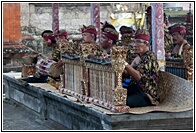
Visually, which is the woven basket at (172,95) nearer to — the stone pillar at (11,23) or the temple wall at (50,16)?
the stone pillar at (11,23)

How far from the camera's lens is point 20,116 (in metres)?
8.45

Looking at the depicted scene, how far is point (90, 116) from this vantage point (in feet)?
19.5

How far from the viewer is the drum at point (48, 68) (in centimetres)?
833

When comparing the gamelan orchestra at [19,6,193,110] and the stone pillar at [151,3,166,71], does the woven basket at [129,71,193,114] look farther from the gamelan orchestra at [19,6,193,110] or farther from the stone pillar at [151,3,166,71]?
the stone pillar at [151,3,166,71]

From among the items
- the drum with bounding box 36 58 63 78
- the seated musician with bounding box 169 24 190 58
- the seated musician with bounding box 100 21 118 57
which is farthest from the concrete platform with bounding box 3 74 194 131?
the seated musician with bounding box 169 24 190 58

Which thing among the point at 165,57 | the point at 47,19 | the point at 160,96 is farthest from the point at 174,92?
the point at 47,19

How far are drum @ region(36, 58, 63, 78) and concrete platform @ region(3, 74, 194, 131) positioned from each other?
26cm

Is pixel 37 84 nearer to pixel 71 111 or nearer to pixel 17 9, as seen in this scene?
pixel 71 111

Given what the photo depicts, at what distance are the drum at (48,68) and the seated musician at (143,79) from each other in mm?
2433

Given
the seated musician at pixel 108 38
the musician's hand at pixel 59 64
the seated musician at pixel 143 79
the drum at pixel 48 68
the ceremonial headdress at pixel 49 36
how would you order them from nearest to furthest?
1. the seated musician at pixel 143 79
2. the seated musician at pixel 108 38
3. the musician's hand at pixel 59 64
4. the drum at pixel 48 68
5. the ceremonial headdress at pixel 49 36

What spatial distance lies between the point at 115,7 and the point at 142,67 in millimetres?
13920

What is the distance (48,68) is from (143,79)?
285cm

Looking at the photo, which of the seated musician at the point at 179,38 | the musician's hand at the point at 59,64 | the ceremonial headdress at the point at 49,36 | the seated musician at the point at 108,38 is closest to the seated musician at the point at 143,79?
the seated musician at the point at 108,38

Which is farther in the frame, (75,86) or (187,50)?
(75,86)
